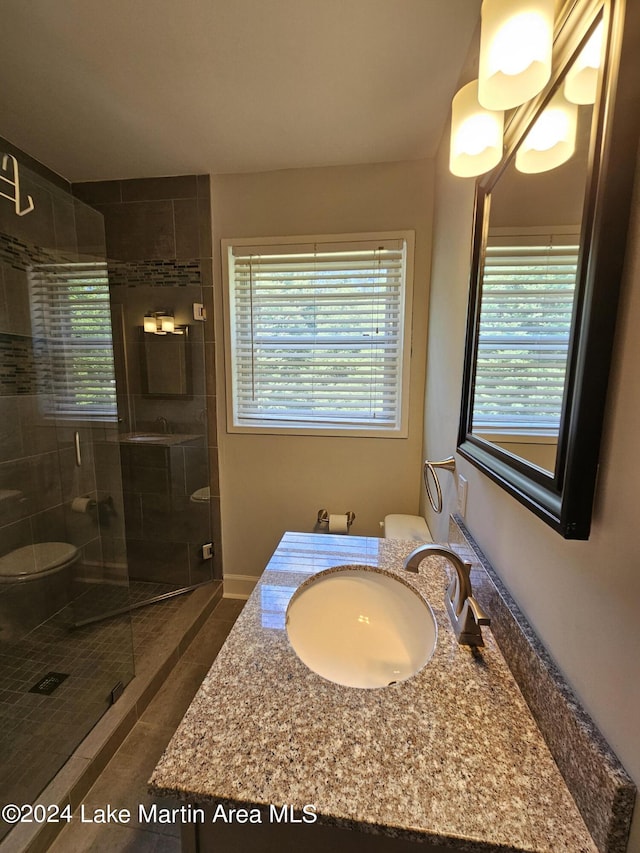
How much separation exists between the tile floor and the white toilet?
777mm

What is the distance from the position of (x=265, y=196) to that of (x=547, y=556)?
7.09ft

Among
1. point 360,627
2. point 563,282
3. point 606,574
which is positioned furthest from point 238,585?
point 563,282

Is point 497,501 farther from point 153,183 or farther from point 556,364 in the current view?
point 153,183

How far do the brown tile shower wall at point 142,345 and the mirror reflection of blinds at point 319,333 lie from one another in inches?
9.4

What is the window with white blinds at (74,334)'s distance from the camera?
1883 millimetres

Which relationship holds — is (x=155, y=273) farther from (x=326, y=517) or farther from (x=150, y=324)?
(x=326, y=517)

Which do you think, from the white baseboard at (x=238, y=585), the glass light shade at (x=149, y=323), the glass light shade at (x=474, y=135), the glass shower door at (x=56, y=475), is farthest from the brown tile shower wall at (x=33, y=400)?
the glass light shade at (x=474, y=135)

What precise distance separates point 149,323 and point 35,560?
1.46 metres

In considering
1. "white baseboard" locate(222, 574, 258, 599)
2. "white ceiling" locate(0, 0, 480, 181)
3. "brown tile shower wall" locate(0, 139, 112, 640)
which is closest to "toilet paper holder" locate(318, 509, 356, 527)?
"white baseboard" locate(222, 574, 258, 599)

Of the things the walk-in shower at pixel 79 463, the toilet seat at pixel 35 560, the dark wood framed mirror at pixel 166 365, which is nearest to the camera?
the walk-in shower at pixel 79 463

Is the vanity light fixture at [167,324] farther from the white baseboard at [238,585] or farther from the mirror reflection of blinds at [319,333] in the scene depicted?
the white baseboard at [238,585]

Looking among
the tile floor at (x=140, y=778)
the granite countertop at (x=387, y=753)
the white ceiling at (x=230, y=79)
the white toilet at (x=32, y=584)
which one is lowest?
the tile floor at (x=140, y=778)

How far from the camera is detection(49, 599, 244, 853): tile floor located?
107cm

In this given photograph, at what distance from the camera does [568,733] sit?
1.69 feet
